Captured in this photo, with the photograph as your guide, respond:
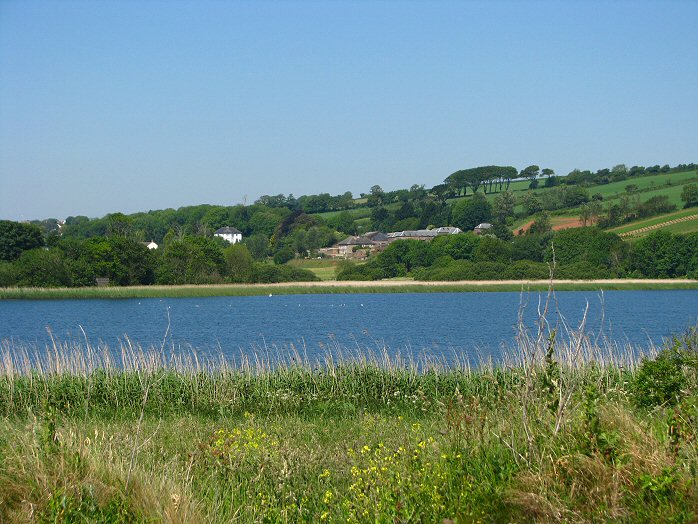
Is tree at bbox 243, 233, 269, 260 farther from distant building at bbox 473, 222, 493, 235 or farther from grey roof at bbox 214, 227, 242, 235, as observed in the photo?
distant building at bbox 473, 222, 493, 235

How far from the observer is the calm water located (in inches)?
1224

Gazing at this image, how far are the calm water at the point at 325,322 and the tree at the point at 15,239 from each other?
15.7m

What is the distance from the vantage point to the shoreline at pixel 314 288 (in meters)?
69.9

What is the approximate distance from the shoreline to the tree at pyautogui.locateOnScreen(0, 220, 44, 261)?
1609 cm

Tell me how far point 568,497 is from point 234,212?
174099mm

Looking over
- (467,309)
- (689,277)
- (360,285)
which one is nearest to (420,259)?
(360,285)

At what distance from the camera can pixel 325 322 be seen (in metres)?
44.8

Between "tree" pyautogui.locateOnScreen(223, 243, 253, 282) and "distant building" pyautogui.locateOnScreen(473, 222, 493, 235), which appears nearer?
"tree" pyautogui.locateOnScreen(223, 243, 253, 282)

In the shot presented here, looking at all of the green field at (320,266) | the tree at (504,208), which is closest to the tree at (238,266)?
the green field at (320,266)

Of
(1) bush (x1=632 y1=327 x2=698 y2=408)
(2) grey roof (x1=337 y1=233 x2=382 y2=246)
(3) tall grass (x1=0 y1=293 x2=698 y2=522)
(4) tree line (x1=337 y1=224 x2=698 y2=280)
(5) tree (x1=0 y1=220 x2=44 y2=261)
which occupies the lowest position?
(4) tree line (x1=337 y1=224 x2=698 y2=280)

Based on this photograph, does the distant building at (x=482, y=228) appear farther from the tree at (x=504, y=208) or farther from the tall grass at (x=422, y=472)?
the tall grass at (x=422, y=472)

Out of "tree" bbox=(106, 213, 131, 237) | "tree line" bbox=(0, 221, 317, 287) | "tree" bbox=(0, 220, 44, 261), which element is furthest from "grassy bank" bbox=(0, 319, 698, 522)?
"tree" bbox=(106, 213, 131, 237)

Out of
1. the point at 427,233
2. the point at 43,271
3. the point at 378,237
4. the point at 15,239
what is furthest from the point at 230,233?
the point at 43,271

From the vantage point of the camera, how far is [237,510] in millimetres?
6586
